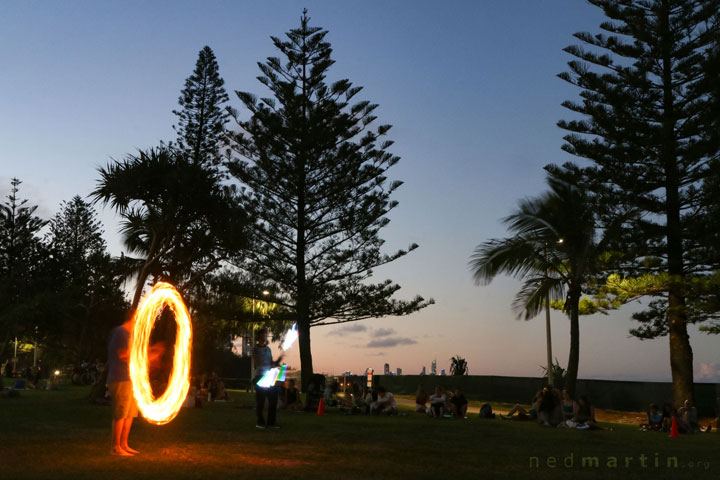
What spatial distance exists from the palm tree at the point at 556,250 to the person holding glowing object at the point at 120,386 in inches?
598

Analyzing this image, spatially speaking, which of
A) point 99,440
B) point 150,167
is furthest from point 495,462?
point 150,167

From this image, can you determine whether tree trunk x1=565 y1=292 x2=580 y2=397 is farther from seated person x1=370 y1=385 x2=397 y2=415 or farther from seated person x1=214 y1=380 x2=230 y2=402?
seated person x1=214 y1=380 x2=230 y2=402

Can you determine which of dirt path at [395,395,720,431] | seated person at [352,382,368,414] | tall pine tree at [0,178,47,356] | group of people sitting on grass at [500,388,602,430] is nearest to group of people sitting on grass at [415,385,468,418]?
seated person at [352,382,368,414]

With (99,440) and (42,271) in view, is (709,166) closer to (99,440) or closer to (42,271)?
(99,440)

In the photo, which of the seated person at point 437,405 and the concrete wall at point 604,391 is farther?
the concrete wall at point 604,391

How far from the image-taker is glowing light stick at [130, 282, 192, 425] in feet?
31.0

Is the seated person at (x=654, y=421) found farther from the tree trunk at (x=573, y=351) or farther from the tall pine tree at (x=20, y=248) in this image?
the tall pine tree at (x=20, y=248)

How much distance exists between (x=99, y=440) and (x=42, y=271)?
3752cm

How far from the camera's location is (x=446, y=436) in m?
12.4

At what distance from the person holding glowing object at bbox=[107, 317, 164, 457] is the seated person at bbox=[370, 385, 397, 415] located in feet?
34.7

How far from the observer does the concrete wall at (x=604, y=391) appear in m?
24.0

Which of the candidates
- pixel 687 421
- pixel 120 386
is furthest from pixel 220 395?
pixel 120 386

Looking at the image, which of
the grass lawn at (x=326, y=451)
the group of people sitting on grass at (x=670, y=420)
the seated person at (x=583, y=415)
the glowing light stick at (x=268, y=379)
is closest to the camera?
the grass lawn at (x=326, y=451)

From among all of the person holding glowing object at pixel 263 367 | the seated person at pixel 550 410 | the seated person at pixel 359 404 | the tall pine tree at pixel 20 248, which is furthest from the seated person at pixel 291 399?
the tall pine tree at pixel 20 248
